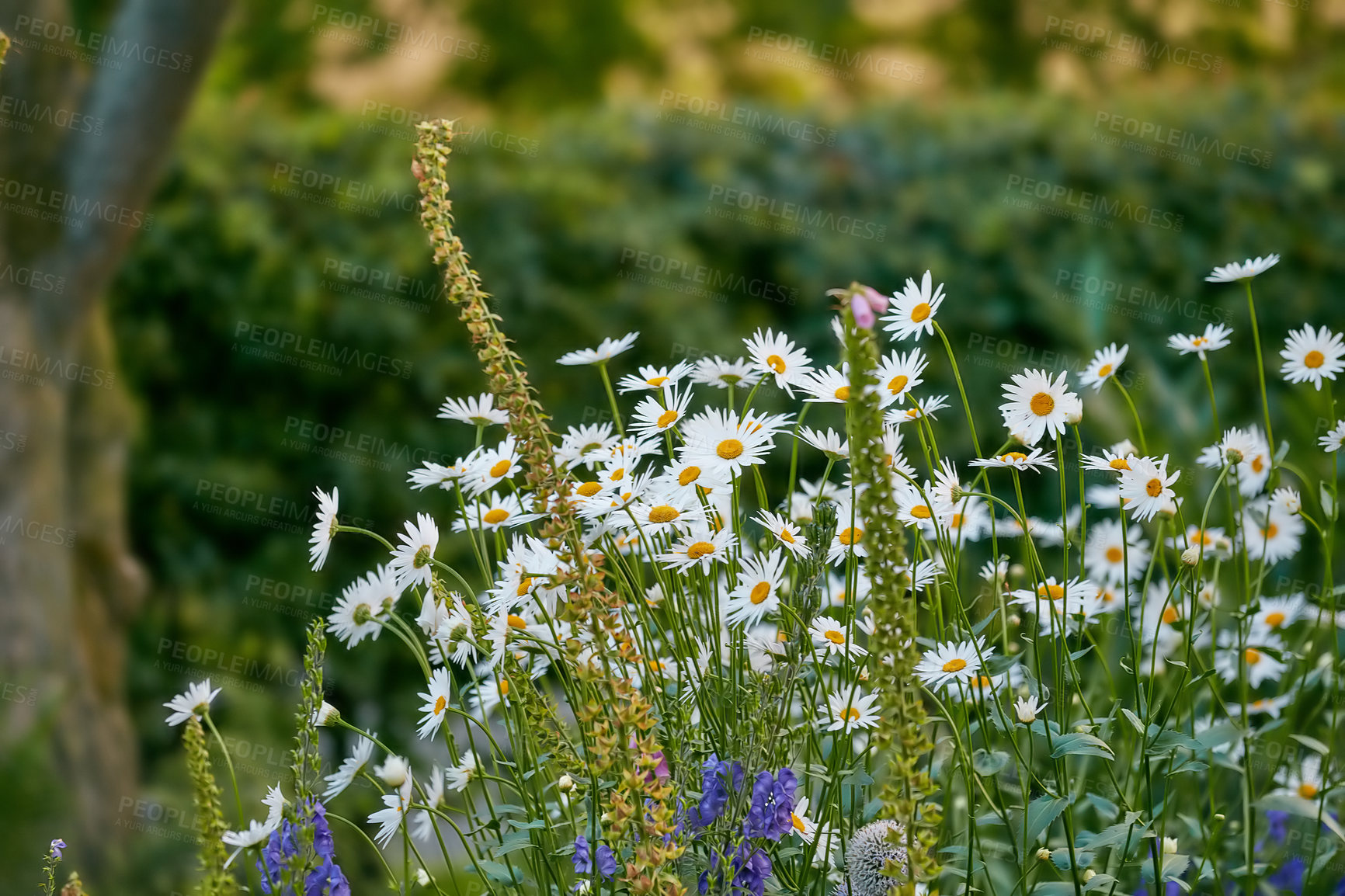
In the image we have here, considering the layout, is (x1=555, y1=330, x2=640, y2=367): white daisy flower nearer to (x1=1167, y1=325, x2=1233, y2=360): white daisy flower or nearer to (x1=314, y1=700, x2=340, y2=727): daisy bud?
(x1=314, y1=700, x2=340, y2=727): daisy bud

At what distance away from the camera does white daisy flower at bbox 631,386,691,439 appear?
4.34 feet

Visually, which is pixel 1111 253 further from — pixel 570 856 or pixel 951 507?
pixel 570 856

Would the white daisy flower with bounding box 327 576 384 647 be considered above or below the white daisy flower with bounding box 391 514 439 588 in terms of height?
below

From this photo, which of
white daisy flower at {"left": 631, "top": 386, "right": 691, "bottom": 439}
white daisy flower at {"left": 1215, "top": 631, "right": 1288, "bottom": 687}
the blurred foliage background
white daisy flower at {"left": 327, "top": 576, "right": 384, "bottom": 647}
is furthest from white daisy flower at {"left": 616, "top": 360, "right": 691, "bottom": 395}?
the blurred foliage background

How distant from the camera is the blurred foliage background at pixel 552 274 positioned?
12.8 feet

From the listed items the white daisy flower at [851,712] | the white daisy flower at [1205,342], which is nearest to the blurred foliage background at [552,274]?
the white daisy flower at [1205,342]

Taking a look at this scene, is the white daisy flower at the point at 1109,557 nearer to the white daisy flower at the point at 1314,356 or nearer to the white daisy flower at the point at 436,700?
the white daisy flower at the point at 1314,356

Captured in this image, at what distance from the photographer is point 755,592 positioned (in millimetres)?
1204

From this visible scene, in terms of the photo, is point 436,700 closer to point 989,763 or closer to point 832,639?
point 832,639

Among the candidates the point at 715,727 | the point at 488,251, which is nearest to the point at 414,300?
the point at 488,251

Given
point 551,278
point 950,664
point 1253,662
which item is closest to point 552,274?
point 551,278

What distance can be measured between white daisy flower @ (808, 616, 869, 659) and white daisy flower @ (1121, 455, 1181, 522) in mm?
332

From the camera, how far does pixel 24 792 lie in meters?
2.46

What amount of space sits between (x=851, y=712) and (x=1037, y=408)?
40cm
